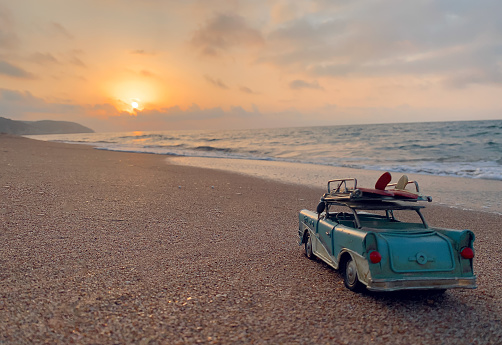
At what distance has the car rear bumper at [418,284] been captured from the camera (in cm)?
417

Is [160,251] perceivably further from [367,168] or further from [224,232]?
[367,168]

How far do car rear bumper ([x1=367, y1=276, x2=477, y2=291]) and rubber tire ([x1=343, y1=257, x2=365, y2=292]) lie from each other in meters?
0.38

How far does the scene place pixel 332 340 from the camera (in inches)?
139

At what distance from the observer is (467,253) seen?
4391mm

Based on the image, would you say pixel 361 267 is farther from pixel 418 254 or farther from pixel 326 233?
pixel 326 233

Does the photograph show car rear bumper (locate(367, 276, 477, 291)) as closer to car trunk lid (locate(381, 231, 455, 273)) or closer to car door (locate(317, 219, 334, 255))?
car trunk lid (locate(381, 231, 455, 273))

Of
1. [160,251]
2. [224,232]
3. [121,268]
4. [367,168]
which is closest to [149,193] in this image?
[224,232]

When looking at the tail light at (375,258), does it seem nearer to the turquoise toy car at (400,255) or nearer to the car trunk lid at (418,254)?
the turquoise toy car at (400,255)

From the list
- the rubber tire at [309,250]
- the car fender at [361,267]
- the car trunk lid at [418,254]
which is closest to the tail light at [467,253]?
the car trunk lid at [418,254]

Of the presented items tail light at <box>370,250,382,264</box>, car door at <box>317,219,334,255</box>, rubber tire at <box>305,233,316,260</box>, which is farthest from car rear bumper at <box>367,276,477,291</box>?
rubber tire at <box>305,233,316,260</box>

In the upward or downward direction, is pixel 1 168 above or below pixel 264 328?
above

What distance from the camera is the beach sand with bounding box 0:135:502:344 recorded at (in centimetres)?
362

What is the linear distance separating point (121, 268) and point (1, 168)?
39.8ft

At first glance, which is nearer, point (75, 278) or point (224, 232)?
point (75, 278)
